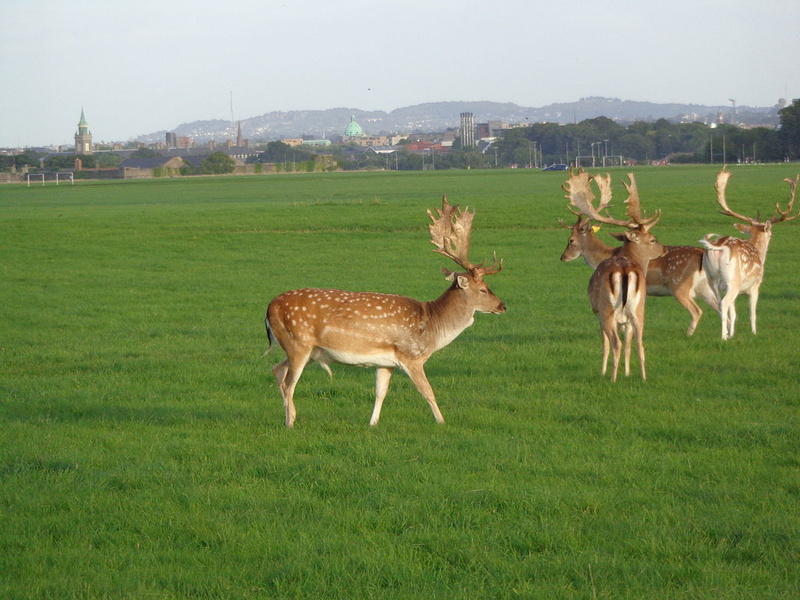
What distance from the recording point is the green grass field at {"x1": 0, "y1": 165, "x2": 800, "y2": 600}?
6.45 m

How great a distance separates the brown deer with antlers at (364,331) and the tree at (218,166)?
494 ft

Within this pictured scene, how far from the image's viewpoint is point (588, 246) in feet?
56.1

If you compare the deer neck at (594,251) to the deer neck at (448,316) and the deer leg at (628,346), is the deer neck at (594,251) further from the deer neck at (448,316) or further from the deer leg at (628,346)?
the deer neck at (448,316)

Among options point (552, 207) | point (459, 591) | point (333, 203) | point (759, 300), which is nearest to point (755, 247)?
point (759, 300)

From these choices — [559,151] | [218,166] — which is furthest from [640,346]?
[559,151]

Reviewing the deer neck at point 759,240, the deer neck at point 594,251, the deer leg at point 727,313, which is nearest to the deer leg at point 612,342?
the deer leg at point 727,313

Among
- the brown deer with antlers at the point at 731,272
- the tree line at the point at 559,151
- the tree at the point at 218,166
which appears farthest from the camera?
the tree line at the point at 559,151

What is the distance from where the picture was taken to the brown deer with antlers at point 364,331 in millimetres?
10008

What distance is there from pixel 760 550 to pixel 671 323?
34.8 ft

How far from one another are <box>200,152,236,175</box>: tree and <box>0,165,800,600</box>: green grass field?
142110mm

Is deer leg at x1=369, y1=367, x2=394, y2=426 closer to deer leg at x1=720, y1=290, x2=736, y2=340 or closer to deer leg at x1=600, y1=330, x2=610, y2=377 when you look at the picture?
deer leg at x1=600, y1=330, x2=610, y2=377

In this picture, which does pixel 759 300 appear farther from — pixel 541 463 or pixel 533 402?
pixel 541 463

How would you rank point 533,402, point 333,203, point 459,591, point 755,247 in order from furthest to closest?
point 333,203
point 755,247
point 533,402
point 459,591

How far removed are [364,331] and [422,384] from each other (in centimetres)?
77
